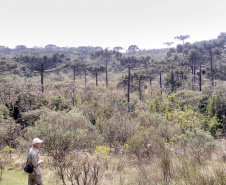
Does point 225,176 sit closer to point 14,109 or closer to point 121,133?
point 121,133

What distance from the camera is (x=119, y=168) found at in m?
6.80

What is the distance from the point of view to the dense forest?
4.52m

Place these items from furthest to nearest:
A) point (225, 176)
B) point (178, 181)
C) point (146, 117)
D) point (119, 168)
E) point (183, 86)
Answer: point (183, 86), point (146, 117), point (119, 168), point (178, 181), point (225, 176)

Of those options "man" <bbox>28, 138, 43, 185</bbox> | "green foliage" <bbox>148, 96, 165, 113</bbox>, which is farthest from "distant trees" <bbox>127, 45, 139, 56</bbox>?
"man" <bbox>28, 138, 43, 185</bbox>

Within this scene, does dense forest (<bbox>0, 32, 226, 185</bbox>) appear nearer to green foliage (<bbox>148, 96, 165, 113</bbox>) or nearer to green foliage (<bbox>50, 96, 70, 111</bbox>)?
green foliage (<bbox>50, 96, 70, 111</bbox>)

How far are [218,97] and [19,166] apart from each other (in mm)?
20151

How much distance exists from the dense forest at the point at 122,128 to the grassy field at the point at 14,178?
313 mm

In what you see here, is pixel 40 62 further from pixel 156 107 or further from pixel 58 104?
pixel 156 107

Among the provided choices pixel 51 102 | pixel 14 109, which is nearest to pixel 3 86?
pixel 14 109

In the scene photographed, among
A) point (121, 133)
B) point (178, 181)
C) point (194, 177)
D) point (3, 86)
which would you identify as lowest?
point (121, 133)

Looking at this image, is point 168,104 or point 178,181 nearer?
point 178,181

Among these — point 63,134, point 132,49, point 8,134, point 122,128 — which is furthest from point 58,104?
point 132,49

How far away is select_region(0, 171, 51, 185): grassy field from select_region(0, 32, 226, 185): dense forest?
0.31 metres

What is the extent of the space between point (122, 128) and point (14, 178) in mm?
7776
